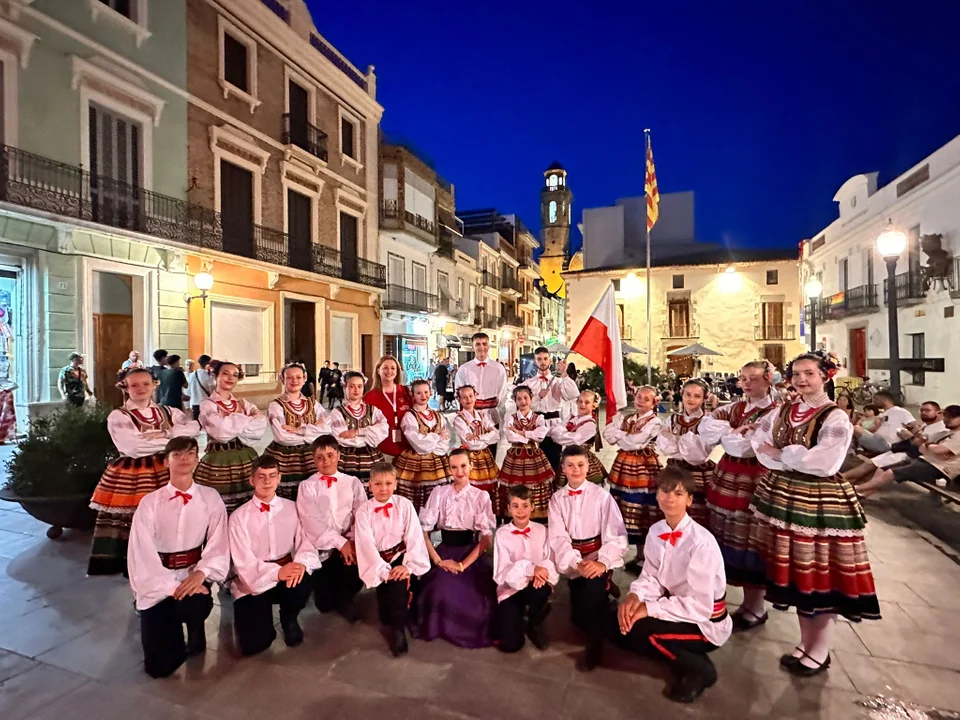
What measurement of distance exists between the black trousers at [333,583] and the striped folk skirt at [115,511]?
154 centimetres

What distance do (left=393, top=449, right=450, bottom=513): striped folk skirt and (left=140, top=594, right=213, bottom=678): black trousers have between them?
76.0 inches

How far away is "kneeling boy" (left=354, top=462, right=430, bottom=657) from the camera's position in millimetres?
3695

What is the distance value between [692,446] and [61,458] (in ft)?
20.1

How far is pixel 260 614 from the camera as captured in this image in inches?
141

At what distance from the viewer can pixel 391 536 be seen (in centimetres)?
397

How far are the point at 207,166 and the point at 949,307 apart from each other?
21.7 meters

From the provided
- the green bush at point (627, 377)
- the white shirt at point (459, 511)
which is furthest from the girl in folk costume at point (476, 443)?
the green bush at point (627, 377)

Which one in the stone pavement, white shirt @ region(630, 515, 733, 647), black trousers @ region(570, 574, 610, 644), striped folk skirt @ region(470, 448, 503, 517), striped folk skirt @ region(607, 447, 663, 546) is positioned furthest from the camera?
striped folk skirt @ region(470, 448, 503, 517)

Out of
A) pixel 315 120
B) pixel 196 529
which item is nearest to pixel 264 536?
pixel 196 529

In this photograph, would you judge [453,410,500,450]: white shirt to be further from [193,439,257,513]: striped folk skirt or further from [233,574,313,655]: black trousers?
[233,574,313,655]: black trousers

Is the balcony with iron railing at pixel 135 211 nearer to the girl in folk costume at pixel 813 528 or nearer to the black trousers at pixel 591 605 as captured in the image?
the black trousers at pixel 591 605

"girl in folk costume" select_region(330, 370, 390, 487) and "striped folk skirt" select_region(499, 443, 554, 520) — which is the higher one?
"girl in folk costume" select_region(330, 370, 390, 487)

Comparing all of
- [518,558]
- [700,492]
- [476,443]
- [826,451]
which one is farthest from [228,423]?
[826,451]

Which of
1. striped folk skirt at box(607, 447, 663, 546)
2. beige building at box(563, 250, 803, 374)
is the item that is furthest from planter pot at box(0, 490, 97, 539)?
beige building at box(563, 250, 803, 374)
